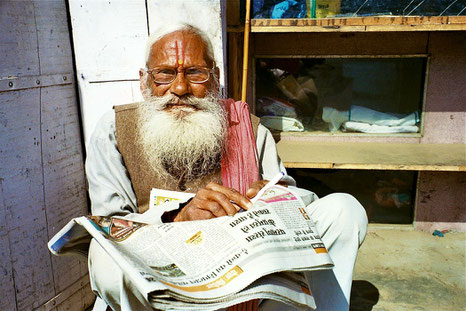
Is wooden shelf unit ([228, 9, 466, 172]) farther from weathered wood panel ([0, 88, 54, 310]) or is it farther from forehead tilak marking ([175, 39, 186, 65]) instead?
weathered wood panel ([0, 88, 54, 310])

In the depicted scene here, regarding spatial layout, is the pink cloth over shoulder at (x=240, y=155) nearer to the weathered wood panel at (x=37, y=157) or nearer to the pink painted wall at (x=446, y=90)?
the weathered wood panel at (x=37, y=157)

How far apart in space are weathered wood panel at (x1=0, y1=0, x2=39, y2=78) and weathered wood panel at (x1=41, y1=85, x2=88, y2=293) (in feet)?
0.55

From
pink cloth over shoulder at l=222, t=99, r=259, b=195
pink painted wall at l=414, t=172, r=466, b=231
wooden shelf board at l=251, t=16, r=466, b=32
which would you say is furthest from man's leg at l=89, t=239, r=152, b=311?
pink painted wall at l=414, t=172, r=466, b=231

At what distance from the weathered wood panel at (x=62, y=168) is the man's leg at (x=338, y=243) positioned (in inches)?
51.9

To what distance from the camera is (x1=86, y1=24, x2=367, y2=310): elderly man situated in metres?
1.70

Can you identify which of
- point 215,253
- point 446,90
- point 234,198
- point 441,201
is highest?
point 446,90

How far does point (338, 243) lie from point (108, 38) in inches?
65.4

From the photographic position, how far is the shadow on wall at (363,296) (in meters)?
2.36

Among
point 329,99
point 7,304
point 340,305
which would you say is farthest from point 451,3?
point 7,304

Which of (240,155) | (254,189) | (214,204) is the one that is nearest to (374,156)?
(240,155)

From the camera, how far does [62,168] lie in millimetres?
2113

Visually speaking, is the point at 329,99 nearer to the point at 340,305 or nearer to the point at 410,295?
the point at 410,295

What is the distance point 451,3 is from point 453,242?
1802 mm

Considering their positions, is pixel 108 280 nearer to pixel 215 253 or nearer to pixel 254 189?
pixel 215 253
